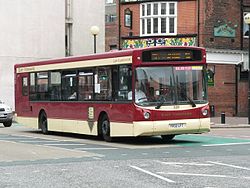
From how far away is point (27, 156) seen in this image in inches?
579

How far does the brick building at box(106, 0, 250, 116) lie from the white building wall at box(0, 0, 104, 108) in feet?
24.7

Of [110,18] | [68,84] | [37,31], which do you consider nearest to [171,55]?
[68,84]

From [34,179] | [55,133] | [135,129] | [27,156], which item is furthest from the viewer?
[55,133]

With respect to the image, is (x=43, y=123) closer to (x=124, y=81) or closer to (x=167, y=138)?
(x=167, y=138)

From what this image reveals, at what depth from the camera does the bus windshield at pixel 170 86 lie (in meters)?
17.6

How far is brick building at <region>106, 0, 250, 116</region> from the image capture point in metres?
39.2

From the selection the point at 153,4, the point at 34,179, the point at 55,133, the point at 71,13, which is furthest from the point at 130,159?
the point at 71,13

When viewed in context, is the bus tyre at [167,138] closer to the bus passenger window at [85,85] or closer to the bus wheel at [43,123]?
the bus passenger window at [85,85]

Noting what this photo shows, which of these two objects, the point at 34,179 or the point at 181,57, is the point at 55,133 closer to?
Answer: the point at 181,57

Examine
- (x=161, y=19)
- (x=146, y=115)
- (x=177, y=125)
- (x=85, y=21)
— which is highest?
(x=85, y=21)

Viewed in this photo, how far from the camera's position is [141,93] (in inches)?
694

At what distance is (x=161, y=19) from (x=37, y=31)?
11308 millimetres

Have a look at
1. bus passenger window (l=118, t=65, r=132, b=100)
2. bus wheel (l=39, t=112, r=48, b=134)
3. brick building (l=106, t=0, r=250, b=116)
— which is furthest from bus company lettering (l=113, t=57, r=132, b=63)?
brick building (l=106, t=0, r=250, b=116)

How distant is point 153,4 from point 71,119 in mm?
20525
